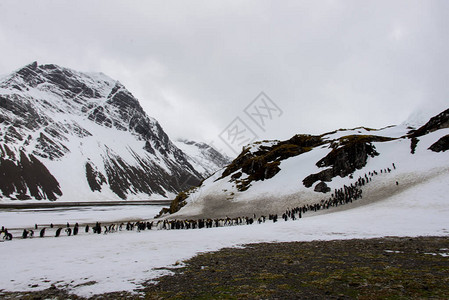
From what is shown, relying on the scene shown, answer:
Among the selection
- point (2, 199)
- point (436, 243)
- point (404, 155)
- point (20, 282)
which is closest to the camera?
point (20, 282)

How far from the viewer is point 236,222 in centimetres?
5091

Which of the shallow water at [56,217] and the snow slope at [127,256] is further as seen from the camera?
the shallow water at [56,217]

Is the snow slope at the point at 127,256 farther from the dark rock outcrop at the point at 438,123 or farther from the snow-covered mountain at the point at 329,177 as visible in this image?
the dark rock outcrop at the point at 438,123

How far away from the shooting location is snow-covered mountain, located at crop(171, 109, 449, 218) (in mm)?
52263

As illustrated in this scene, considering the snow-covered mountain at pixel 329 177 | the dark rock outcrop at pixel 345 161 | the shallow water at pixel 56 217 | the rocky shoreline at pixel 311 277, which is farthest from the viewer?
the dark rock outcrop at pixel 345 161

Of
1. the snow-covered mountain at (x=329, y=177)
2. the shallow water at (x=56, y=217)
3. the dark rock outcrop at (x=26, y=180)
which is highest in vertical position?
the dark rock outcrop at (x=26, y=180)

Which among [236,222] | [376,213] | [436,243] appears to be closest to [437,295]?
[436,243]

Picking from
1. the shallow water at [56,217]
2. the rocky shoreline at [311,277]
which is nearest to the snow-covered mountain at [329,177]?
the shallow water at [56,217]

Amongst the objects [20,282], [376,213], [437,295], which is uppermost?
[376,213]

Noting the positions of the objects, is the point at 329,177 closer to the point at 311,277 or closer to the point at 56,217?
the point at 311,277

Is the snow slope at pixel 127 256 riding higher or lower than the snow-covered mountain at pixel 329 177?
lower

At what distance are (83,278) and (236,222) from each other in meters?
40.5

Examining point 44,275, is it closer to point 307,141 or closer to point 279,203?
point 279,203

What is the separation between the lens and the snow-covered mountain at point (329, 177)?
52263mm
